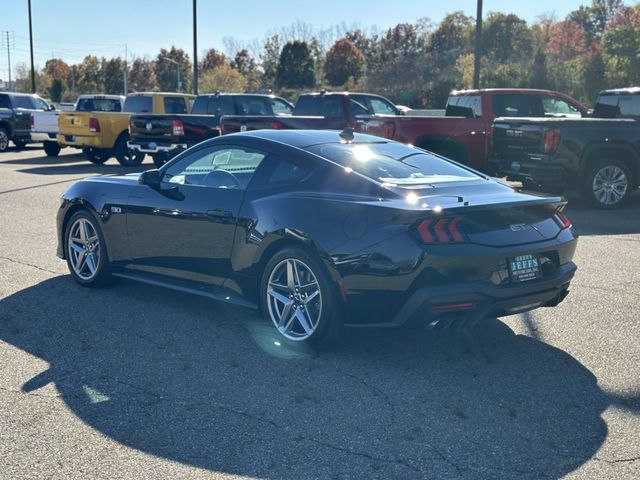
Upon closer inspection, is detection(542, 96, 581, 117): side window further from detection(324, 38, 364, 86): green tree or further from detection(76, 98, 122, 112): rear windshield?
detection(324, 38, 364, 86): green tree

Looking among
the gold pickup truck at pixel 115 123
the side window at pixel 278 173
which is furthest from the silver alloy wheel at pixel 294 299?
the gold pickup truck at pixel 115 123

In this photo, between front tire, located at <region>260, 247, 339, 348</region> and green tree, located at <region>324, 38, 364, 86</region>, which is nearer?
front tire, located at <region>260, 247, 339, 348</region>

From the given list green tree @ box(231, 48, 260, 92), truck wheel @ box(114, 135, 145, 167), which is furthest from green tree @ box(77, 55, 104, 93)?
truck wheel @ box(114, 135, 145, 167)

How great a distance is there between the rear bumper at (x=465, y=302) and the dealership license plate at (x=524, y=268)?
0.15 ft

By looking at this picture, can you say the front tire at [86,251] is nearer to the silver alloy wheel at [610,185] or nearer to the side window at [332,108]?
the silver alloy wheel at [610,185]

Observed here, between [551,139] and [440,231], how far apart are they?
755cm

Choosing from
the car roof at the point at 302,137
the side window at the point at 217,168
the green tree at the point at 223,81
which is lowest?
the side window at the point at 217,168

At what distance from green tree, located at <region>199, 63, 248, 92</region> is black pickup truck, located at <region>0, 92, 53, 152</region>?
3912cm

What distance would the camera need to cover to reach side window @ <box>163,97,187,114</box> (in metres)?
20.7

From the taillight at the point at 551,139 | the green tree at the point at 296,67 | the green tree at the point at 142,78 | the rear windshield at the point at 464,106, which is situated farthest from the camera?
the green tree at the point at 142,78

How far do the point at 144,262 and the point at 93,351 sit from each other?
1.37 meters

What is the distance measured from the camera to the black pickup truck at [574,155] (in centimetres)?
1175

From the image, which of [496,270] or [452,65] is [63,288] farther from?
[452,65]

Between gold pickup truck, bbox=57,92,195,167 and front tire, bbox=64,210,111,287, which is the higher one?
gold pickup truck, bbox=57,92,195,167
